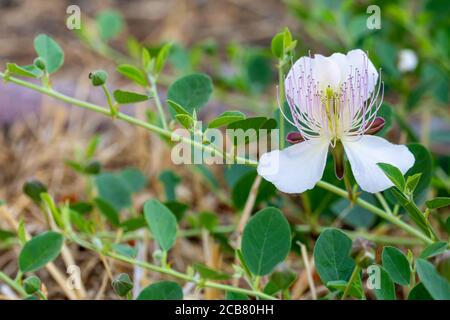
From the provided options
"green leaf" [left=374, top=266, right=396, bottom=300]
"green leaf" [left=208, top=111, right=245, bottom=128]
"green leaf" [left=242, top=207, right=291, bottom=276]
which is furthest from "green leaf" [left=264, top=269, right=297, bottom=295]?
"green leaf" [left=208, top=111, right=245, bottom=128]

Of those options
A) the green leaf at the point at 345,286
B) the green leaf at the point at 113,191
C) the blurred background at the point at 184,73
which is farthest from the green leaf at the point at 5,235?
the green leaf at the point at 345,286

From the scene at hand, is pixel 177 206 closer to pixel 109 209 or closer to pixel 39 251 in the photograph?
pixel 109 209

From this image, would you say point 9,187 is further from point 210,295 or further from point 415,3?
point 415,3

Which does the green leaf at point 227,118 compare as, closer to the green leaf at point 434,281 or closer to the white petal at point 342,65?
the white petal at point 342,65

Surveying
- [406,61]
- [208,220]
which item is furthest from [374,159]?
[406,61]

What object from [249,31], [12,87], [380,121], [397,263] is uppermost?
[249,31]
